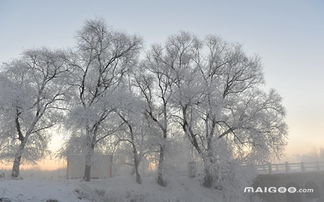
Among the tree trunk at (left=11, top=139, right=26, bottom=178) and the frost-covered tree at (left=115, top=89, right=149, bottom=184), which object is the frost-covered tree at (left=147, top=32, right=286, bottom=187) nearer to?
the frost-covered tree at (left=115, top=89, right=149, bottom=184)

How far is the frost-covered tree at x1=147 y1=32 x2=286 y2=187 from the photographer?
95.2ft

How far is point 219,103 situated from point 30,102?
15.6 meters

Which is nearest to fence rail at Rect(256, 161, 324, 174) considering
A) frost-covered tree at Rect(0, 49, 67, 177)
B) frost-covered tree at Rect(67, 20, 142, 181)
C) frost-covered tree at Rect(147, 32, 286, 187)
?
frost-covered tree at Rect(147, 32, 286, 187)

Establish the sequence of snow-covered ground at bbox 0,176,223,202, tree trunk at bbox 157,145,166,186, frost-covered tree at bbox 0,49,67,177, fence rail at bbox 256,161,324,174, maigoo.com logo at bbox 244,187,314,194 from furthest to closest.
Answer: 1. fence rail at bbox 256,161,324,174
2. maigoo.com logo at bbox 244,187,314,194
3. tree trunk at bbox 157,145,166,186
4. frost-covered tree at bbox 0,49,67,177
5. snow-covered ground at bbox 0,176,223,202

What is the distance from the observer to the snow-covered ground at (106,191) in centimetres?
1869

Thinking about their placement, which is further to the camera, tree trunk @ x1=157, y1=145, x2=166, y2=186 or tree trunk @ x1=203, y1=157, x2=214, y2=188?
tree trunk @ x1=157, y1=145, x2=166, y2=186

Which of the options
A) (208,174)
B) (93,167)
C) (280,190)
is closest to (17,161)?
(93,167)

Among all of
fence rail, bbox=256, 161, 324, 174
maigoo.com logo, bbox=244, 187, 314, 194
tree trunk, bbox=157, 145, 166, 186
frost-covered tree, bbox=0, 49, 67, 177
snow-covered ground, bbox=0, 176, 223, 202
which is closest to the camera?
snow-covered ground, bbox=0, 176, 223, 202

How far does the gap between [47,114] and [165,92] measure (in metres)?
10.7

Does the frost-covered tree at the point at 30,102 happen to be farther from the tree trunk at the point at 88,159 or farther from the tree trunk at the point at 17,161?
the tree trunk at the point at 88,159

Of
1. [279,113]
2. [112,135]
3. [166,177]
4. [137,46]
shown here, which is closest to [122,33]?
[137,46]

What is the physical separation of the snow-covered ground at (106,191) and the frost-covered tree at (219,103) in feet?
7.78

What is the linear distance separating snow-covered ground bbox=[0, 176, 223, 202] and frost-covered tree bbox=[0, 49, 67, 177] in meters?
5.26

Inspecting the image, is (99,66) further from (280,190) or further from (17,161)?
(280,190)
